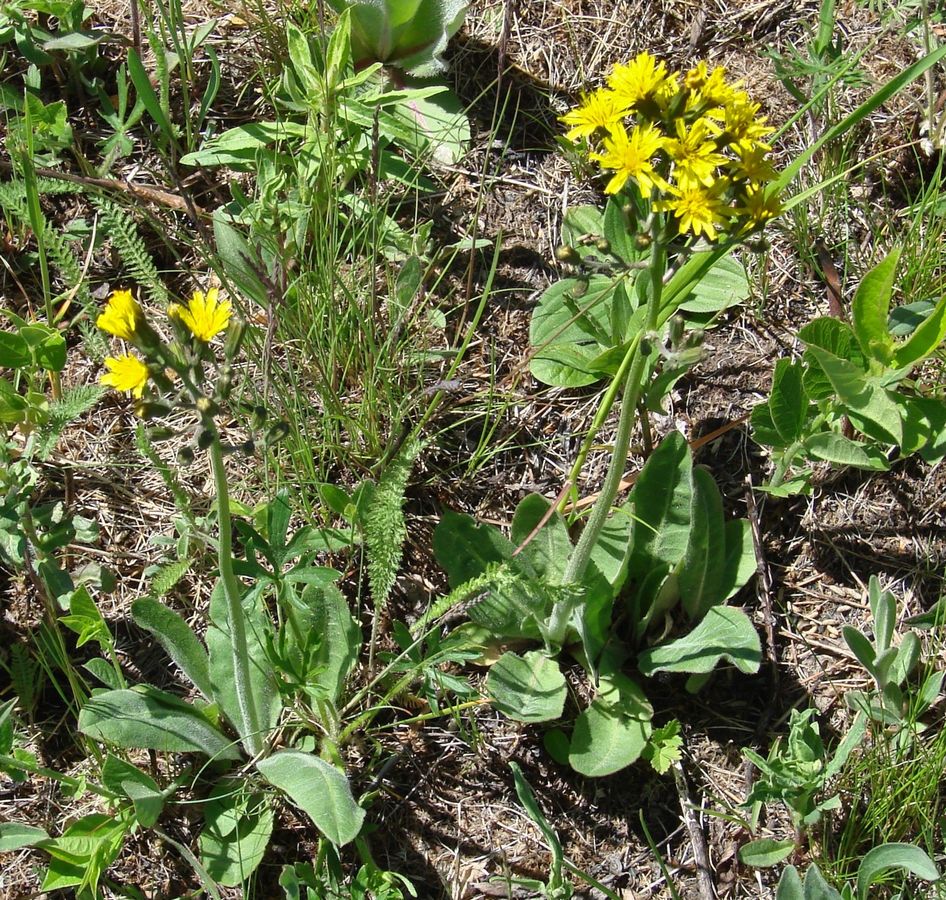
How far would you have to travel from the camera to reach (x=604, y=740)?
280cm

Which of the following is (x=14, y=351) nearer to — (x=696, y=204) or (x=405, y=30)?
(x=405, y=30)

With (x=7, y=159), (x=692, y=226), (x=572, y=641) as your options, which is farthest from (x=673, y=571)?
(x=7, y=159)

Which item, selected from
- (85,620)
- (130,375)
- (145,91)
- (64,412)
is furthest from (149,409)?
(145,91)

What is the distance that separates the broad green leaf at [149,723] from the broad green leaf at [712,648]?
1181mm

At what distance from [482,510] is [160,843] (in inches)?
52.6

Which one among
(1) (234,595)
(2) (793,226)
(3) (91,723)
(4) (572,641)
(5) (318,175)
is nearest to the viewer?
(1) (234,595)

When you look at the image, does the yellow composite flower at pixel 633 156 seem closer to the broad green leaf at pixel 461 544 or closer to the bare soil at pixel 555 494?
the bare soil at pixel 555 494

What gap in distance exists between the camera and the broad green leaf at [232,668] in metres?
2.84

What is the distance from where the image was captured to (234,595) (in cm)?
238

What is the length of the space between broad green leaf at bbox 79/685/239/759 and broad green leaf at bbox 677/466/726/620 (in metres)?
1.33

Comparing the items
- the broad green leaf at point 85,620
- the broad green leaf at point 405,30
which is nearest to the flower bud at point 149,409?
the broad green leaf at point 85,620

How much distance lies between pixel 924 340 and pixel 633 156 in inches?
44.2

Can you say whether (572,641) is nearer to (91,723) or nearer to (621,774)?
(621,774)

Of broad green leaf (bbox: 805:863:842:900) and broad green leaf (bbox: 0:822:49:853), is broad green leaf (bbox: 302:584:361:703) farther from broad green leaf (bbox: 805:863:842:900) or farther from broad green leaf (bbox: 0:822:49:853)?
broad green leaf (bbox: 805:863:842:900)
